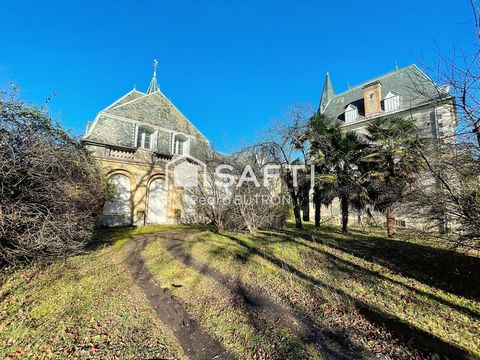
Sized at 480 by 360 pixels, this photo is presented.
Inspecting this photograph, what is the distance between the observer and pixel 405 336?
3.33 metres

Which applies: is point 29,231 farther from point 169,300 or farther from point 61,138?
point 169,300

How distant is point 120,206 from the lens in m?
13.9

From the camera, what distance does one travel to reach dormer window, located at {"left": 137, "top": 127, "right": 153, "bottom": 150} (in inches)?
609

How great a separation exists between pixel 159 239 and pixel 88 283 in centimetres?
435

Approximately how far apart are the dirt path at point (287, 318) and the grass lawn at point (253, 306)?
46mm

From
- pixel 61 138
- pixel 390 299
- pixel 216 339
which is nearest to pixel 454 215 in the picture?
pixel 390 299

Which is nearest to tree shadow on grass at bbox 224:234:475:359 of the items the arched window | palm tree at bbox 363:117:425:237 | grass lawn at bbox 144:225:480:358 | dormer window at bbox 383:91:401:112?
grass lawn at bbox 144:225:480:358

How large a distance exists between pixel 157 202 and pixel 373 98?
21.7 meters

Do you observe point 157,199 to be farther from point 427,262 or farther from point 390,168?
point 427,262

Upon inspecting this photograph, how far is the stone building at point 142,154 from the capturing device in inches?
535

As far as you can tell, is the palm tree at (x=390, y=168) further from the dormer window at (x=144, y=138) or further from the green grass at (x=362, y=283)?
the dormer window at (x=144, y=138)

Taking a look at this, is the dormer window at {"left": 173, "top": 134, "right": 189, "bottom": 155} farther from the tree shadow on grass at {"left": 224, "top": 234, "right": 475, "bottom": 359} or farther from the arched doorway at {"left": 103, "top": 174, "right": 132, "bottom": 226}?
the tree shadow on grass at {"left": 224, "top": 234, "right": 475, "bottom": 359}

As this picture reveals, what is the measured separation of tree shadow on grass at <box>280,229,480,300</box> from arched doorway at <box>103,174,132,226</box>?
11350 millimetres

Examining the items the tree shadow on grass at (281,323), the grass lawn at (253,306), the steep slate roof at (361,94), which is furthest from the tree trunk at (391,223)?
the steep slate roof at (361,94)
